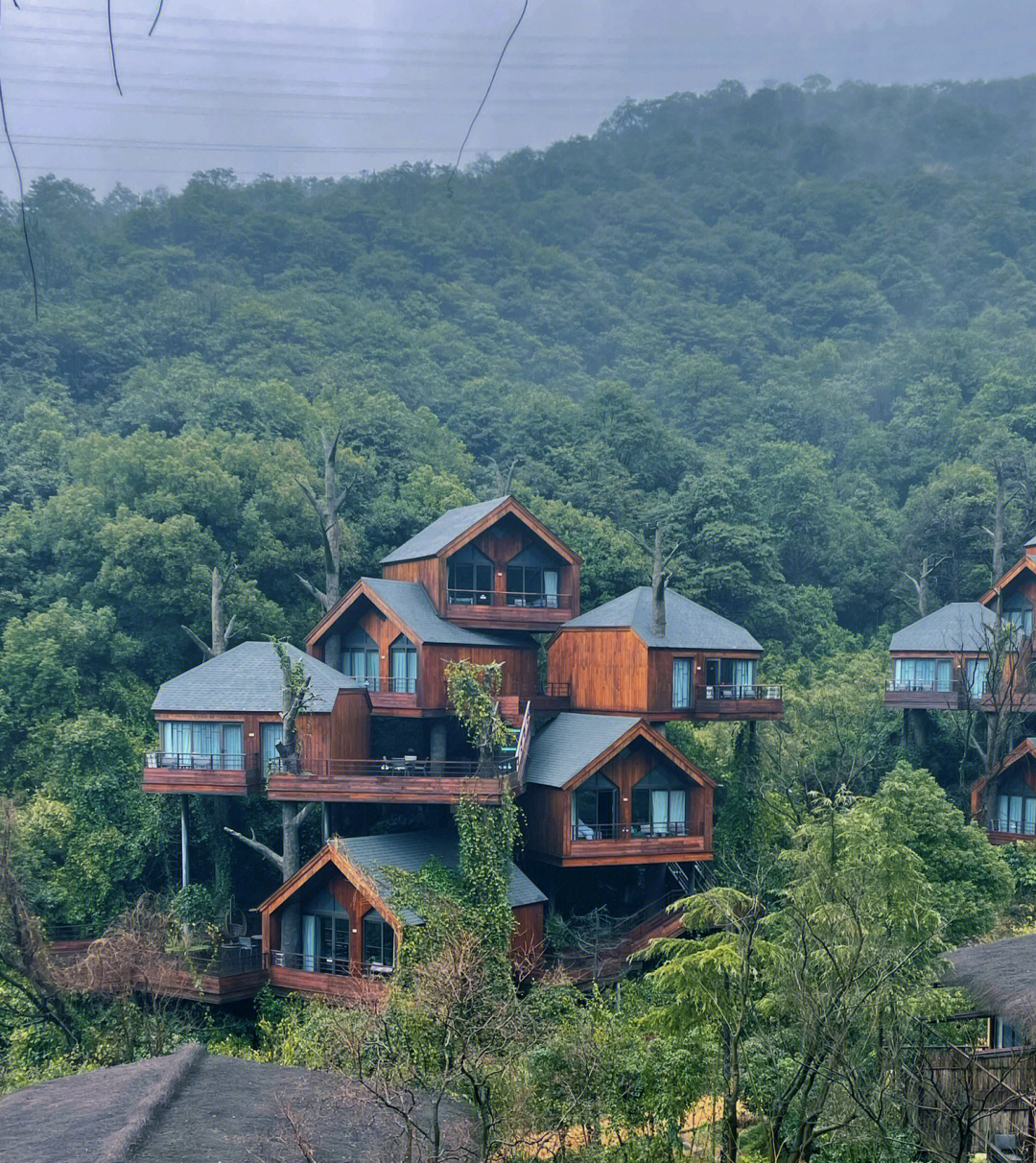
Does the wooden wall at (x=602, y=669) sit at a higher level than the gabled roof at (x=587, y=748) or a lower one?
higher

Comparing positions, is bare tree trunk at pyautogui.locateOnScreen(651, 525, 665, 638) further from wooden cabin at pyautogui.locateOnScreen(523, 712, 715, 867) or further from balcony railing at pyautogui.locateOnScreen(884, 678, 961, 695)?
balcony railing at pyautogui.locateOnScreen(884, 678, 961, 695)

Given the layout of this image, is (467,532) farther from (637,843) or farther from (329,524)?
(637,843)

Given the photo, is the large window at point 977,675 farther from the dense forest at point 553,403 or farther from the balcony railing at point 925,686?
the dense forest at point 553,403

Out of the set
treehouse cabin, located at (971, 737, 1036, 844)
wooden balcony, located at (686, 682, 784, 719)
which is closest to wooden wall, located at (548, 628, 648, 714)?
wooden balcony, located at (686, 682, 784, 719)

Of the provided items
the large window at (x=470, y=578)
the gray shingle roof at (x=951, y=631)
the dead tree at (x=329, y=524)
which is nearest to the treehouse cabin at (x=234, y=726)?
the large window at (x=470, y=578)

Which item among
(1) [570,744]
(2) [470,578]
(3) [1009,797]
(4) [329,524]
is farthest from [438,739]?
(3) [1009,797]

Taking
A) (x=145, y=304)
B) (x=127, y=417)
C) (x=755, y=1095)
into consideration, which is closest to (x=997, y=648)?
(x=755, y=1095)
